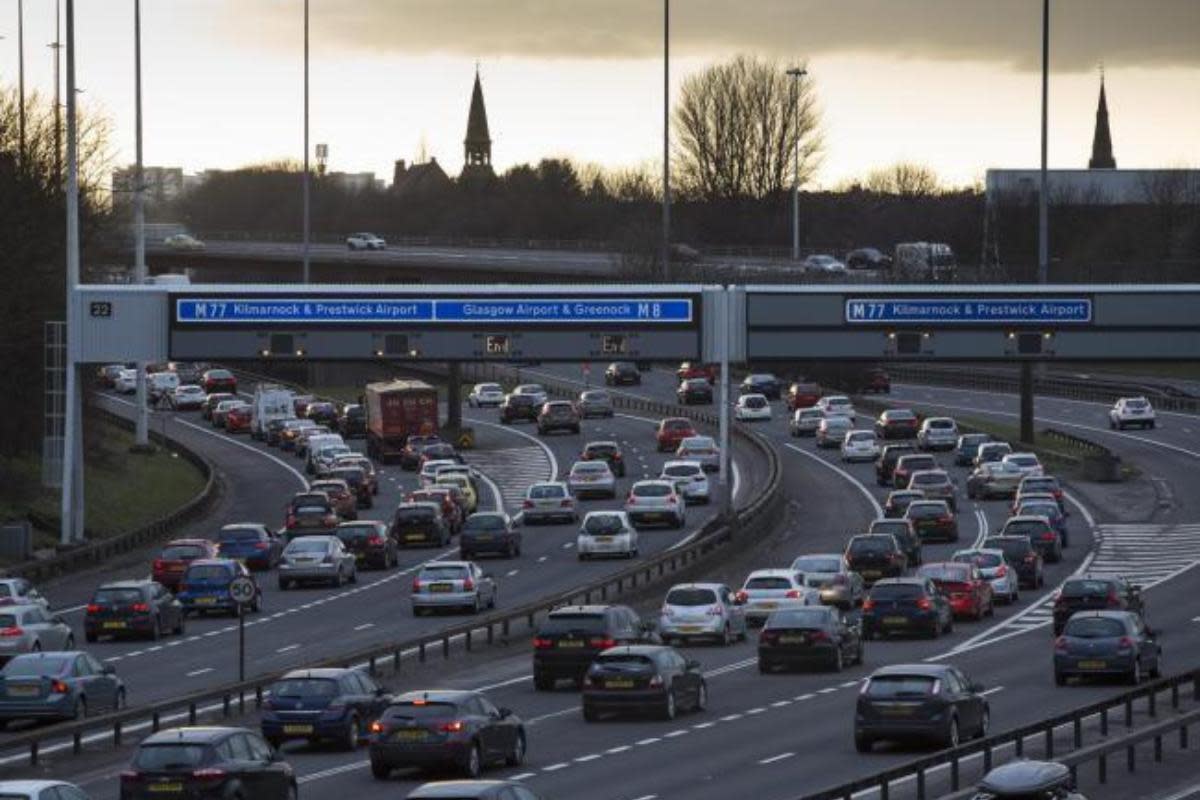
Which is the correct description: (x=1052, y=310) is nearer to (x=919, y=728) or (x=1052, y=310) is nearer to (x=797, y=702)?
(x=797, y=702)

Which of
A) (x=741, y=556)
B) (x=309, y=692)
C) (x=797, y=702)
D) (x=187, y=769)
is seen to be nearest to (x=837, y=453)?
(x=741, y=556)

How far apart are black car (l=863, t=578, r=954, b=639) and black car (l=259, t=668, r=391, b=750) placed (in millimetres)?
17622

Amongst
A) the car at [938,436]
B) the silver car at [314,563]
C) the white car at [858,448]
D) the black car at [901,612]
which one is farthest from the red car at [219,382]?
the black car at [901,612]

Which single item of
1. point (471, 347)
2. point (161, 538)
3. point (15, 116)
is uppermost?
point (15, 116)

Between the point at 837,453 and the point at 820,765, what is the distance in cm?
7024

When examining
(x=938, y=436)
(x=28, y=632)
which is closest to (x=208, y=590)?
(x=28, y=632)

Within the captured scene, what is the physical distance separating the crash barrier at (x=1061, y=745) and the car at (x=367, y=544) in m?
29.2

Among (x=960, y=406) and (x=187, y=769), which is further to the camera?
(x=960, y=406)

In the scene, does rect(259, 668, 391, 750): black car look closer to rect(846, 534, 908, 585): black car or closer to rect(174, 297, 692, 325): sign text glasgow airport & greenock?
rect(846, 534, 908, 585): black car

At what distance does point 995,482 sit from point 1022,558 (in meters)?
24.6

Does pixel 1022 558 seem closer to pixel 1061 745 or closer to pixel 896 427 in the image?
pixel 1061 745

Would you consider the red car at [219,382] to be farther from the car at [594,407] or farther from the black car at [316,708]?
the black car at [316,708]

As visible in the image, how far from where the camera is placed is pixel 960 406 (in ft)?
443

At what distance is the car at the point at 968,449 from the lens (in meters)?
102
